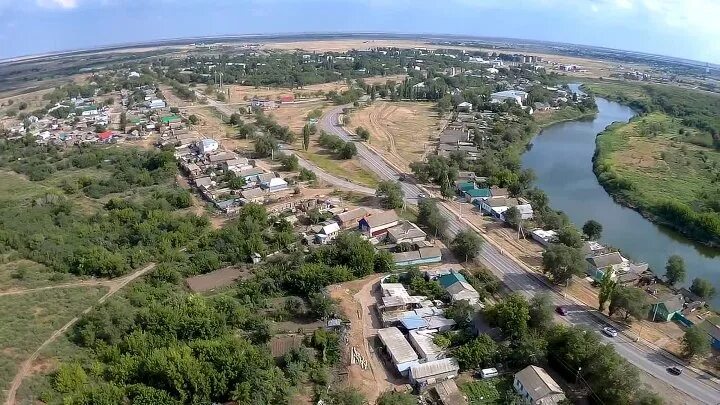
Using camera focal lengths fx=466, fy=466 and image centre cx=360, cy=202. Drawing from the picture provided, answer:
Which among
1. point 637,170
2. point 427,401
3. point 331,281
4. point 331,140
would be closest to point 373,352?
point 427,401

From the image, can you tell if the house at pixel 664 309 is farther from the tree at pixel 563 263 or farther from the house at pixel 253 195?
the house at pixel 253 195

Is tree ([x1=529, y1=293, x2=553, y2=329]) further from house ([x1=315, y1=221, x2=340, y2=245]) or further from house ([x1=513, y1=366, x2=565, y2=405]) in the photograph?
house ([x1=315, y1=221, x2=340, y2=245])

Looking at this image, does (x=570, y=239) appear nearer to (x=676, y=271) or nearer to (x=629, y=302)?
(x=676, y=271)

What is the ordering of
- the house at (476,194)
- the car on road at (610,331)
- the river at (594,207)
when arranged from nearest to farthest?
the car on road at (610,331), the river at (594,207), the house at (476,194)

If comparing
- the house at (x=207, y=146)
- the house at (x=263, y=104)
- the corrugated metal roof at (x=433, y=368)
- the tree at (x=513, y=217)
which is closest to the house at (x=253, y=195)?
the house at (x=207, y=146)

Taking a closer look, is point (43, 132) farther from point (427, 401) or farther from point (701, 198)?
point (701, 198)

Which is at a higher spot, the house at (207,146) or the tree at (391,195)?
the house at (207,146)

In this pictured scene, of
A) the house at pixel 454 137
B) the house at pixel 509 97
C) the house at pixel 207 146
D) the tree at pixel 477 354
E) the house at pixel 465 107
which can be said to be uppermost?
the house at pixel 509 97

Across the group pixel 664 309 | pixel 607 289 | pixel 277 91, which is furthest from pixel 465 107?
pixel 607 289

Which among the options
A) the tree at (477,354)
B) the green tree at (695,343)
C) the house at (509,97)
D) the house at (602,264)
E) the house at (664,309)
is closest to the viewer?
the tree at (477,354)
